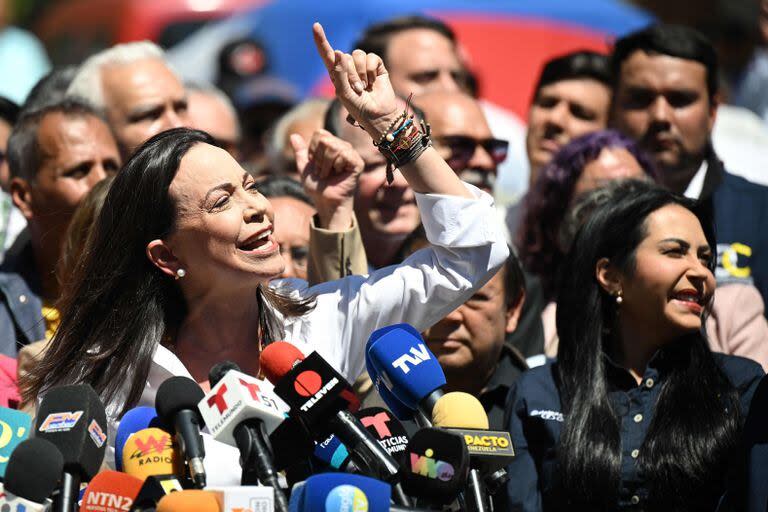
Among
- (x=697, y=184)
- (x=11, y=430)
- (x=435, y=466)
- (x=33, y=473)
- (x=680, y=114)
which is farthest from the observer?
(x=680, y=114)

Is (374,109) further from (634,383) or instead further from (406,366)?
(634,383)

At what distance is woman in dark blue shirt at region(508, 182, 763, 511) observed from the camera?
4.41m

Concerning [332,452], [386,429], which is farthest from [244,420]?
[386,429]

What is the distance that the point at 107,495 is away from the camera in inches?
135

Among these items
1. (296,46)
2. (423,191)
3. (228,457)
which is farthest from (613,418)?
(296,46)

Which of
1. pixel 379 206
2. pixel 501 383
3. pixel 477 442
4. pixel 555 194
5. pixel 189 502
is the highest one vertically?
pixel 189 502

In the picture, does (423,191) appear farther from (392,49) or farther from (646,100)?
(392,49)

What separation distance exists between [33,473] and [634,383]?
2167 mm

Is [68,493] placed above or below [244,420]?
below

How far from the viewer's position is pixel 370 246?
20.1ft

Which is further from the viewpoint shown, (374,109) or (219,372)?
(374,109)

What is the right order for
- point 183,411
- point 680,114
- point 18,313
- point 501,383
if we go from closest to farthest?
point 183,411, point 501,383, point 18,313, point 680,114

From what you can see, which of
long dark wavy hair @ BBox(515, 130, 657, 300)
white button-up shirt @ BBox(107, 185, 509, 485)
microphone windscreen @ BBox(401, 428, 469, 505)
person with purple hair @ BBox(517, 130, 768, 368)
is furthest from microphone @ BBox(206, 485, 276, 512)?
long dark wavy hair @ BBox(515, 130, 657, 300)

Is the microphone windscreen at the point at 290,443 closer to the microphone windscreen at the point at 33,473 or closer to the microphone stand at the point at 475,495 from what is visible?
the microphone stand at the point at 475,495
